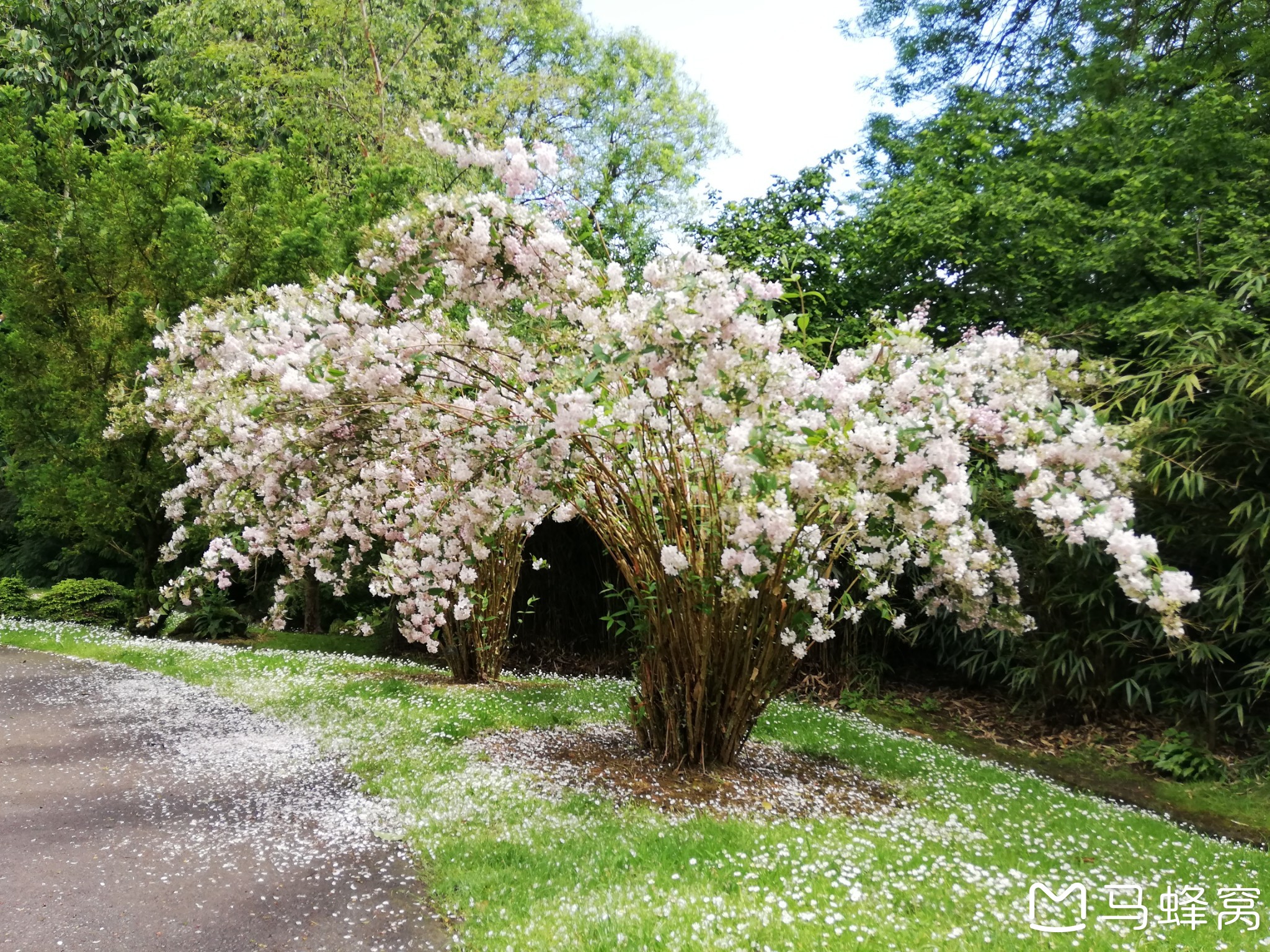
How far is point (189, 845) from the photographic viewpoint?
4.32 m

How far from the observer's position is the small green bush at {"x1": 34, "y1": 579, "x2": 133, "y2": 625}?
12.5m

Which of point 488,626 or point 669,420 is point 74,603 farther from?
point 669,420

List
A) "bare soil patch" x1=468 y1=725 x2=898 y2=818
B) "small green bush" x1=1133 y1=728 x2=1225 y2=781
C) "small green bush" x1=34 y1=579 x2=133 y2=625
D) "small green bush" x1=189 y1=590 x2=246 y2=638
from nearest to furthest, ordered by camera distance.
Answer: "bare soil patch" x1=468 y1=725 x2=898 y2=818 → "small green bush" x1=1133 y1=728 x2=1225 y2=781 → "small green bush" x1=189 y1=590 x2=246 y2=638 → "small green bush" x1=34 y1=579 x2=133 y2=625

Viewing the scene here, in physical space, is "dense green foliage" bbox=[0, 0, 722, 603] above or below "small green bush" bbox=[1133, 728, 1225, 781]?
above

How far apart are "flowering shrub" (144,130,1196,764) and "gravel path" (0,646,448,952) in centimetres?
163

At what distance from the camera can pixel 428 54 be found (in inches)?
718

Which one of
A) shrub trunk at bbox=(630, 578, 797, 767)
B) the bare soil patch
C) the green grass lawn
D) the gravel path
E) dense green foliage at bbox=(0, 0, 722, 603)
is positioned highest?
dense green foliage at bbox=(0, 0, 722, 603)

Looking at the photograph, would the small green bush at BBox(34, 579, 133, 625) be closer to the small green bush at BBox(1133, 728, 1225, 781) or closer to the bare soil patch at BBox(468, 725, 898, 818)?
the bare soil patch at BBox(468, 725, 898, 818)

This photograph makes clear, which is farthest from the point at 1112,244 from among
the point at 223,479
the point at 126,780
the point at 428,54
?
the point at 428,54

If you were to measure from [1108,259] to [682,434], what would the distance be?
17.0 feet

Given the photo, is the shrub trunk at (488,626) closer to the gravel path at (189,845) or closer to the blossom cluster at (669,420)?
the blossom cluster at (669,420)

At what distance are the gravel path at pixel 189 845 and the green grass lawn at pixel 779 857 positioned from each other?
0.27m

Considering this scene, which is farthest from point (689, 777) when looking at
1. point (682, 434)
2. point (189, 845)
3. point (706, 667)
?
point (189, 845)

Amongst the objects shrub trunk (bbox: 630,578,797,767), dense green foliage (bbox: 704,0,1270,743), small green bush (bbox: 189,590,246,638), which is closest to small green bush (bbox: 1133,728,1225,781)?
dense green foliage (bbox: 704,0,1270,743)
